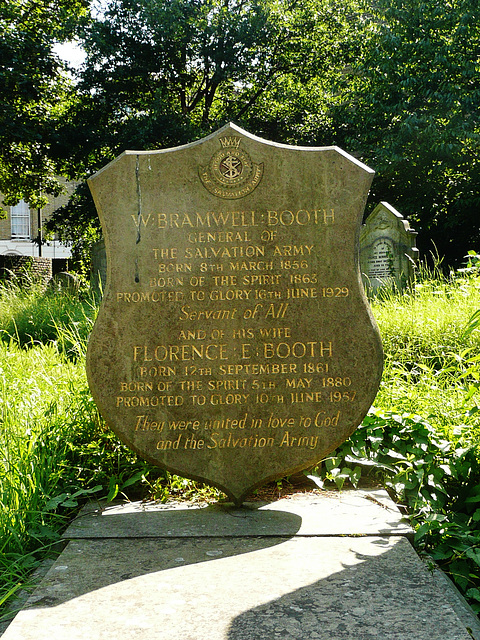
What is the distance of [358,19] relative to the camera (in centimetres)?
1995

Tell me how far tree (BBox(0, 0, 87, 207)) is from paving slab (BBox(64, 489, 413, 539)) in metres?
13.9

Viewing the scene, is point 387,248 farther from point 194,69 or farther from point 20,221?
point 20,221

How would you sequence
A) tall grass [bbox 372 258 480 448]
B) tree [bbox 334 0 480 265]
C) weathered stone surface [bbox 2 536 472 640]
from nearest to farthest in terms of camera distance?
1. weathered stone surface [bbox 2 536 472 640]
2. tall grass [bbox 372 258 480 448]
3. tree [bbox 334 0 480 265]

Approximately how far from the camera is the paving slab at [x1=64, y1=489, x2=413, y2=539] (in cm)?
287

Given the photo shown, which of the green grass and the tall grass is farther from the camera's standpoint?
the tall grass

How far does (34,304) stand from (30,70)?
8130mm

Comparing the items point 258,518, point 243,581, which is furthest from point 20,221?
point 243,581

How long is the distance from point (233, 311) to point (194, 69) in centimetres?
1741

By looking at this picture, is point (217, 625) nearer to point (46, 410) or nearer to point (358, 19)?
point (46, 410)

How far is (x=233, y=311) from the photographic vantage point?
3.24 metres

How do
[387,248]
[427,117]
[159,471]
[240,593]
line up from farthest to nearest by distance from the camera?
[427,117], [387,248], [159,471], [240,593]

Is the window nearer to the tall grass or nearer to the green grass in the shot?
the tall grass

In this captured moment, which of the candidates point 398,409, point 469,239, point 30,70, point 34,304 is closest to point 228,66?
point 30,70

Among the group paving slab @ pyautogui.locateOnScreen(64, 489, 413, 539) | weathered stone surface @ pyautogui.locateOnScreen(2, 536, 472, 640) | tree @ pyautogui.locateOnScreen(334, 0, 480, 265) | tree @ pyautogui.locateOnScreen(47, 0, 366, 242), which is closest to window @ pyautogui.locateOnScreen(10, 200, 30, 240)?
tree @ pyautogui.locateOnScreen(47, 0, 366, 242)
